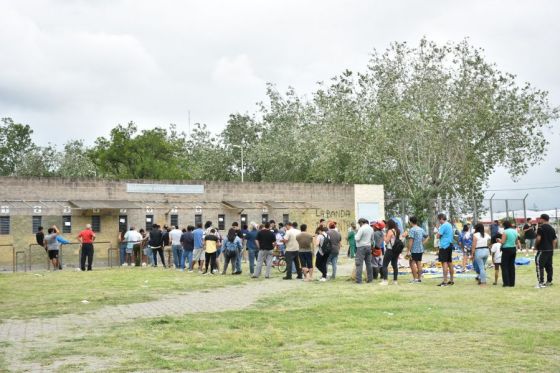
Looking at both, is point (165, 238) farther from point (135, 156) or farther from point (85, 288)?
point (135, 156)

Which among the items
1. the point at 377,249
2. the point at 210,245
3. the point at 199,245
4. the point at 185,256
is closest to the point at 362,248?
the point at 377,249

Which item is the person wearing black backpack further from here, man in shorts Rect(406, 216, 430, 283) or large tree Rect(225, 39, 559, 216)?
large tree Rect(225, 39, 559, 216)

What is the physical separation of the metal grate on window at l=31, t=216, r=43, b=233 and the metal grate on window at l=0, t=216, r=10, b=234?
1.07m

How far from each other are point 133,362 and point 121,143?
188 ft

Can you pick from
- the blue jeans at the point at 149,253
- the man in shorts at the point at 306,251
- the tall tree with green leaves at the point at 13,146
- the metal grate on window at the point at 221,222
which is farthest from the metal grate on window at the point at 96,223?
the tall tree with green leaves at the point at 13,146

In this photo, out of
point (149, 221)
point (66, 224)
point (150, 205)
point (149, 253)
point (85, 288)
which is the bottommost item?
point (85, 288)

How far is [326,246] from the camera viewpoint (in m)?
20.9

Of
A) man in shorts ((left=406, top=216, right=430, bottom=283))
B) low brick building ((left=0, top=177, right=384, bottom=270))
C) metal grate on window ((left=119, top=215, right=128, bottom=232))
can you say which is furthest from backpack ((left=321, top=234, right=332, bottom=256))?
metal grate on window ((left=119, top=215, right=128, bottom=232))

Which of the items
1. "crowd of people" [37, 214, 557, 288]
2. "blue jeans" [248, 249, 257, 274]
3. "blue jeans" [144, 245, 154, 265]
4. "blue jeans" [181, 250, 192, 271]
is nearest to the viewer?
"crowd of people" [37, 214, 557, 288]

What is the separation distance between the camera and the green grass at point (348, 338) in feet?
28.2

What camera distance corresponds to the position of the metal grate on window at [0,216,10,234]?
1243 inches

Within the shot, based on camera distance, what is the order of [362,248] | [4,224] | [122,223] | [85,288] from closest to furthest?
[85,288]
[362,248]
[4,224]
[122,223]

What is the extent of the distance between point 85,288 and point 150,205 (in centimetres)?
1648

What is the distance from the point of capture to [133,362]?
8.88 meters
